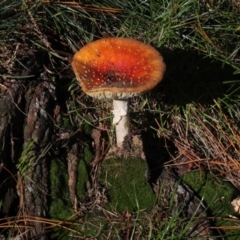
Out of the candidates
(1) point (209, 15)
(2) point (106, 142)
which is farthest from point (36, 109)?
(1) point (209, 15)

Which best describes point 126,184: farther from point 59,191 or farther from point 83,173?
point 59,191

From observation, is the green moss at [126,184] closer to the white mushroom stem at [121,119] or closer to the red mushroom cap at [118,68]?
the white mushroom stem at [121,119]

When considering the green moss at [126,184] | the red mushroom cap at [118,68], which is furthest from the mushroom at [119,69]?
the green moss at [126,184]

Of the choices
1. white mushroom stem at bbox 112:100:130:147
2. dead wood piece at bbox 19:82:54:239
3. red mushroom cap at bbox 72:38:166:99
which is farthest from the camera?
white mushroom stem at bbox 112:100:130:147

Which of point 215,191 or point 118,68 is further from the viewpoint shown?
point 215,191

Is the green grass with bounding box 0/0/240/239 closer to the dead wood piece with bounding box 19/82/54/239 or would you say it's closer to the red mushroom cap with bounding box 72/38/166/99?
the dead wood piece with bounding box 19/82/54/239

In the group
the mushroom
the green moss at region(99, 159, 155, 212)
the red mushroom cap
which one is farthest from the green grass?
the red mushroom cap

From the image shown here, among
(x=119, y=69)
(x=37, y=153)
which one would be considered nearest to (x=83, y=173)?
(x=37, y=153)
